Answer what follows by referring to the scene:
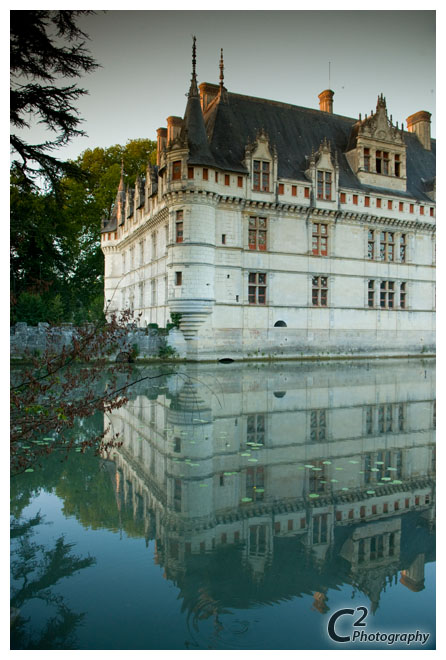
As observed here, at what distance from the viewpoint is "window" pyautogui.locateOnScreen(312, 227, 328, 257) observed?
26984 mm

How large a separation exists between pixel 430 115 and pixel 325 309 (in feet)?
63.5

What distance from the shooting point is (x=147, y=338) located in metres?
22.1

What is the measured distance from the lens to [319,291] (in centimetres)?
2702

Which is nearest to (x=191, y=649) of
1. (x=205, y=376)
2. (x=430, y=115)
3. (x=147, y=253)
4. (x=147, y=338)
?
(x=205, y=376)

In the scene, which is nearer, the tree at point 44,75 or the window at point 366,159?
the tree at point 44,75

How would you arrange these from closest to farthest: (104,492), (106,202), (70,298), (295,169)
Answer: (104,492)
(295,169)
(70,298)
(106,202)

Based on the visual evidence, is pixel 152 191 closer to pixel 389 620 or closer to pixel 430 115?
pixel 430 115

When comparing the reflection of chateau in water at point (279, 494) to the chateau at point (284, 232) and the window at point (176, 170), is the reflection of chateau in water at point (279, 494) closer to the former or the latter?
the chateau at point (284, 232)

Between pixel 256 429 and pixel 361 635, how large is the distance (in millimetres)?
5325

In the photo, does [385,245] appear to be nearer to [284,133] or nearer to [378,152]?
[378,152]

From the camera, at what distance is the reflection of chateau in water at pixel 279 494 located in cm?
370

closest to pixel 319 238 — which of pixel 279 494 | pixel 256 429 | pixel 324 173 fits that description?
pixel 324 173

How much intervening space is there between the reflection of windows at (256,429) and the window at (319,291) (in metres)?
18.2

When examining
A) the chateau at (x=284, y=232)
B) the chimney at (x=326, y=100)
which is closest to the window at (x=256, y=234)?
the chateau at (x=284, y=232)
